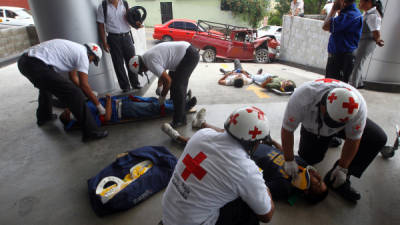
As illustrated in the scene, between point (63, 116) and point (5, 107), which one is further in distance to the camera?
point (5, 107)

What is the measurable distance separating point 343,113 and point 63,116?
3.24 m

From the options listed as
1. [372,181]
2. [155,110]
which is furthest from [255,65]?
[372,181]

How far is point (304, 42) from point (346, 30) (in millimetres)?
4095

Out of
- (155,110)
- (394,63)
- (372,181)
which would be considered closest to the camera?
(372,181)

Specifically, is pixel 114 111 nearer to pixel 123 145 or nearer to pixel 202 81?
pixel 123 145

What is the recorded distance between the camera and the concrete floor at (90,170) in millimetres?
1919

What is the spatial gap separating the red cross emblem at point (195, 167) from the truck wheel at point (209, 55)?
711 cm

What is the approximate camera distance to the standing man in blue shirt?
322 centimetres

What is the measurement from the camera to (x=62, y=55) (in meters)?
2.82

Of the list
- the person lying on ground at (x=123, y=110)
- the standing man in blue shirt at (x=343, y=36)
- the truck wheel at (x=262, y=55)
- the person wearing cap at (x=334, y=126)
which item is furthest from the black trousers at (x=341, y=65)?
the truck wheel at (x=262, y=55)

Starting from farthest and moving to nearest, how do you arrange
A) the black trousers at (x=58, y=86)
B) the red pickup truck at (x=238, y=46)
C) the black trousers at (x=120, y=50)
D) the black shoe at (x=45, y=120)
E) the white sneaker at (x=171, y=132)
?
the red pickup truck at (x=238, y=46) → the black trousers at (x=120, y=50) → the black shoe at (x=45, y=120) → the white sneaker at (x=171, y=132) → the black trousers at (x=58, y=86)

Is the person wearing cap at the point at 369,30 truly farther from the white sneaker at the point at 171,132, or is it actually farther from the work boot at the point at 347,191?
the white sneaker at the point at 171,132

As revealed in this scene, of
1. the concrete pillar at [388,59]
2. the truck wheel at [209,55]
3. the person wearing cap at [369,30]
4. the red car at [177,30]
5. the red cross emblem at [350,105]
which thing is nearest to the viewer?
the red cross emblem at [350,105]

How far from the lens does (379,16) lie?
365 cm
